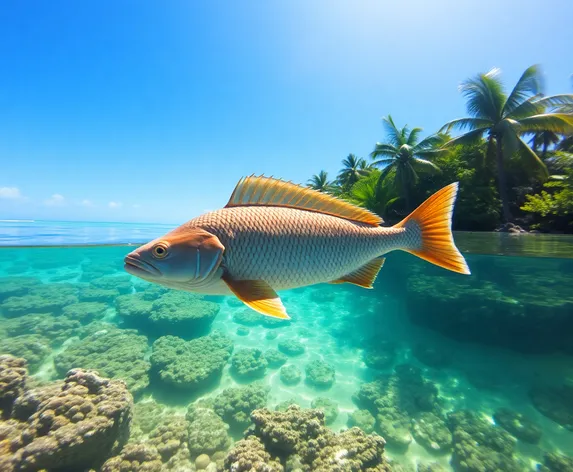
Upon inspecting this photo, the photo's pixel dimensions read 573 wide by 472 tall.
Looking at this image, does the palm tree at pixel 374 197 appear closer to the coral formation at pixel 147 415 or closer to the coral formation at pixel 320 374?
the coral formation at pixel 320 374

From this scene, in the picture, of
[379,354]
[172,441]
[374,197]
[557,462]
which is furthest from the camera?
[374,197]

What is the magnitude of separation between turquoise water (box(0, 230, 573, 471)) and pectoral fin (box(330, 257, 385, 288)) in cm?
589

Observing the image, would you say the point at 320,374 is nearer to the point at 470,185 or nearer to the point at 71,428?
the point at 71,428

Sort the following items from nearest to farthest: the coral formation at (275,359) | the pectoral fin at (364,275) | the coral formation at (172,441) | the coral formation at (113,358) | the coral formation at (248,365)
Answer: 1. the pectoral fin at (364,275)
2. the coral formation at (172,441)
3. the coral formation at (113,358)
4. the coral formation at (248,365)
5. the coral formation at (275,359)

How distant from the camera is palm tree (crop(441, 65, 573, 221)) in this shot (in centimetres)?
1320

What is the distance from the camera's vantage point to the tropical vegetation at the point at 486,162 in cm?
1270

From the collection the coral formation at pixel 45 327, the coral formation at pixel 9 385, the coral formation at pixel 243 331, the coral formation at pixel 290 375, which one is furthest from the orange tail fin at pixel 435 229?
the coral formation at pixel 45 327

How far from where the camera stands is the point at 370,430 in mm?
6461

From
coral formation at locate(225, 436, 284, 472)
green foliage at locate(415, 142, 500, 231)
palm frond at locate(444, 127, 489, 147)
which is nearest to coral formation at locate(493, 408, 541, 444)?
coral formation at locate(225, 436, 284, 472)

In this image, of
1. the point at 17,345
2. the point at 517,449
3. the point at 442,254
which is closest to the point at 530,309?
the point at 517,449

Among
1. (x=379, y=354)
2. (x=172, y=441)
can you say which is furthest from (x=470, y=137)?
(x=172, y=441)

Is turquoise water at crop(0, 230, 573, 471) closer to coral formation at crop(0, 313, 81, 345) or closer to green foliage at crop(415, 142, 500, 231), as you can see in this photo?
coral formation at crop(0, 313, 81, 345)

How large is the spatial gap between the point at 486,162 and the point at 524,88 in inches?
201

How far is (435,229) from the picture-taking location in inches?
75.2
